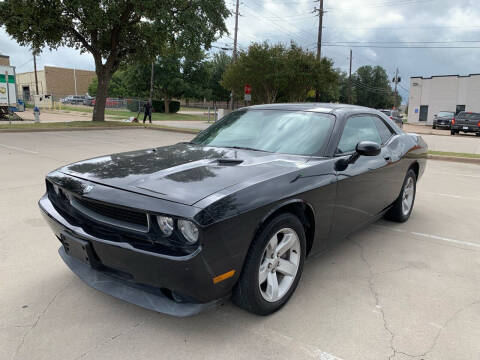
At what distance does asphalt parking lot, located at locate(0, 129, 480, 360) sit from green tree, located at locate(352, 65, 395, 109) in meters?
82.9

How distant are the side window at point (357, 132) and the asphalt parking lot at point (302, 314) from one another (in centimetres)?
112

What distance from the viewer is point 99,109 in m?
20.7

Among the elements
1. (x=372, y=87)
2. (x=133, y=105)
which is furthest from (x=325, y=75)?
(x=372, y=87)

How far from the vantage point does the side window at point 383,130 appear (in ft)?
14.4

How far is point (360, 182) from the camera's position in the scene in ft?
11.6

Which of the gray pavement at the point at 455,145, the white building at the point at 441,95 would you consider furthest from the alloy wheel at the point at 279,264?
the white building at the point at 441,95

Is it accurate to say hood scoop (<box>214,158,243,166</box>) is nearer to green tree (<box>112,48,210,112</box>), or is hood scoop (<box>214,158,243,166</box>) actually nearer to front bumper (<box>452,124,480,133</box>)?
front bumper (<box>452,124,480,133</box>)

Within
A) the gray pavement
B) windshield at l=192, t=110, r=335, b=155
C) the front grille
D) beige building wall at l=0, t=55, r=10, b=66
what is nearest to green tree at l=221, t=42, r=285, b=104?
the gray pavement

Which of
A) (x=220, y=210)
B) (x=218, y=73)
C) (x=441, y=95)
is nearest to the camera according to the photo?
(x=220, y=210)

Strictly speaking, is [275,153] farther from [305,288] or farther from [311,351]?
[311,351]

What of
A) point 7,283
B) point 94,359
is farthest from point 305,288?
point 7,283

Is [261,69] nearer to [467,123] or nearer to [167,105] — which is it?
[467,123]

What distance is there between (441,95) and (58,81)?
70165 mm

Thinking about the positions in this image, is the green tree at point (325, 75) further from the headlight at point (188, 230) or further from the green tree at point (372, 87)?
the green tree at point (372, 87)
